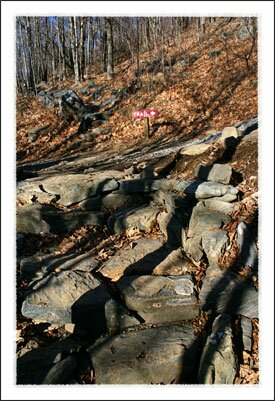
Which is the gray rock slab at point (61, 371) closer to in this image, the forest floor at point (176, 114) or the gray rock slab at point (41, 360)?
the gray rock slab at point (41, 360)

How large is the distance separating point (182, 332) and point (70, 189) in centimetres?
463

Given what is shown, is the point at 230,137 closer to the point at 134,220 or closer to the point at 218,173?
the point at 218,173

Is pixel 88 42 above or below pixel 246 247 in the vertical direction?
above

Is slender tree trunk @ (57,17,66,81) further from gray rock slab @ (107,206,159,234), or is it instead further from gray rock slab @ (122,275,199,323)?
gray rock slab @ (122,275,199,323)

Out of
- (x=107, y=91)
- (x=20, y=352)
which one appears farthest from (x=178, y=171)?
(x=107, y=91)

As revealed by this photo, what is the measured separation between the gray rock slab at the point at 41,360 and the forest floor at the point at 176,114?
0.91 metres

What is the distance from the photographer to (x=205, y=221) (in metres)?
5.30

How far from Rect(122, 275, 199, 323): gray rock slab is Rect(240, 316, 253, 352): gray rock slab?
1.85ft

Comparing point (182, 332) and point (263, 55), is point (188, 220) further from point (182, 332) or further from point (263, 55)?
point (263, 55)

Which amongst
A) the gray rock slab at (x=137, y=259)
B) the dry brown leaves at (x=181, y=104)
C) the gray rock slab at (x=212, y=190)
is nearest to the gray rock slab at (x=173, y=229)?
the gray rock slab at (x=137, y=259)

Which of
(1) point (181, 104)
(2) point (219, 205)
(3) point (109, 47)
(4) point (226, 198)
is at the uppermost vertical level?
(3) point (109, 47)

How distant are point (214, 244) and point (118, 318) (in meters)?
1.74

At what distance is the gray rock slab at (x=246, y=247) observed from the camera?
4316 mm

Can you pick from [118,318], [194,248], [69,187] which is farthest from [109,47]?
[118,318]
